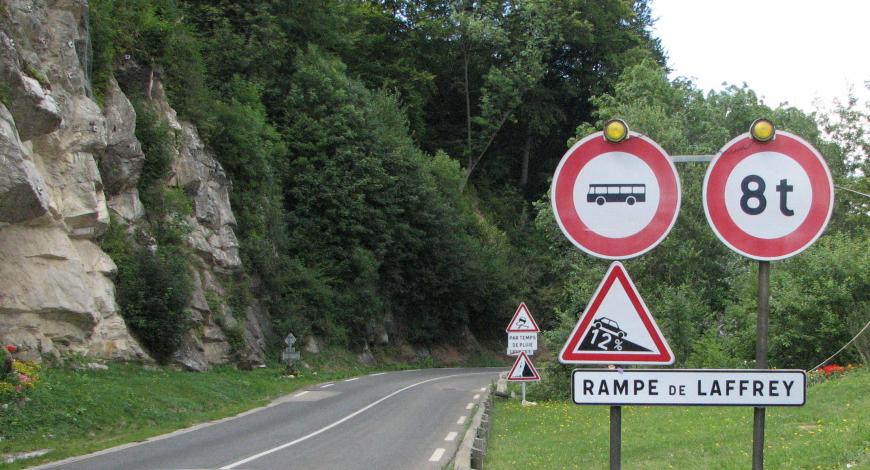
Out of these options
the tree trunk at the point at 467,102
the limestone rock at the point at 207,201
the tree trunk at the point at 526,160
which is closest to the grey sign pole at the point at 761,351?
the limestone rock at the point at 207,201

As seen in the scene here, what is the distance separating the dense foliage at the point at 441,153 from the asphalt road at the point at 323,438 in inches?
201

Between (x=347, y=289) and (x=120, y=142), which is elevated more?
(x=120, y=142)

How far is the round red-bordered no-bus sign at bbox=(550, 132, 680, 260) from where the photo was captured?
431 centimetres

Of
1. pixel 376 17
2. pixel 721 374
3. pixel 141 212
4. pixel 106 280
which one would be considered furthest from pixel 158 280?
pixel 376 17

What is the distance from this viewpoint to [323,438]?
1504 cm

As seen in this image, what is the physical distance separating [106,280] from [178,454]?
10367 mm

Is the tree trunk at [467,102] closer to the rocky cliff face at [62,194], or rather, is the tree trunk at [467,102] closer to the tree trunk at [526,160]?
the tree trunk at [526,160]

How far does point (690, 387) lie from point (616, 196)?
3.53ft

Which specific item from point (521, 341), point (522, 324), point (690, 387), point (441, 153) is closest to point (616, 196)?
point (690, 387)

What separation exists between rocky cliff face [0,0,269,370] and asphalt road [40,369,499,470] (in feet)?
15.4

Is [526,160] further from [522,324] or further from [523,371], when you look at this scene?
[523,371]

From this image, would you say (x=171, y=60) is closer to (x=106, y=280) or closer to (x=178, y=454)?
(x=106, y=280)

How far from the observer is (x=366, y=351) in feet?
125

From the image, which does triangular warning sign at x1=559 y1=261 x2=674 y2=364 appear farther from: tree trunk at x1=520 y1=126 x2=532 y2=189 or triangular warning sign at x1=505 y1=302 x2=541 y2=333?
tree trunk at x1=520 y1=126 x2=532 y2=189
